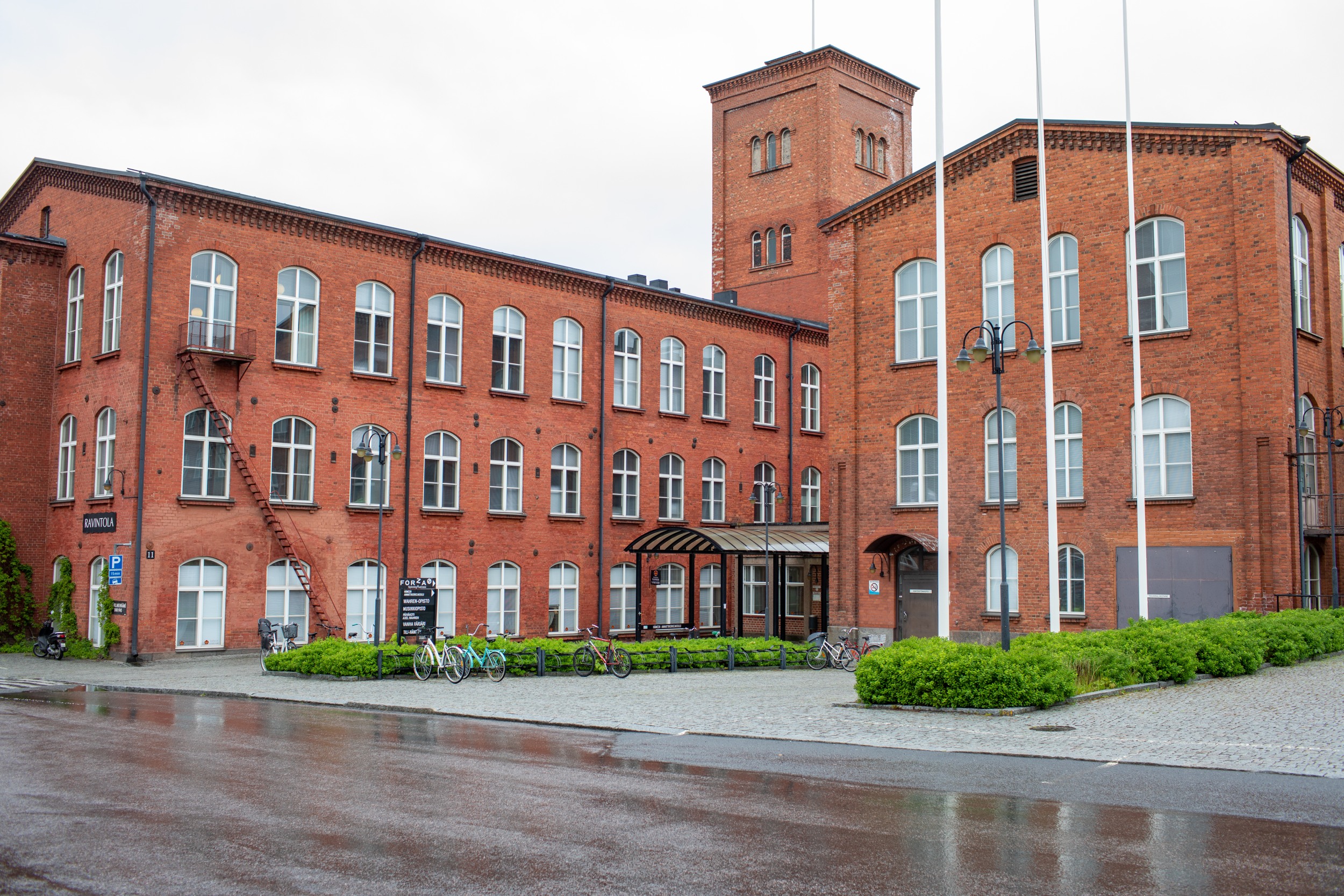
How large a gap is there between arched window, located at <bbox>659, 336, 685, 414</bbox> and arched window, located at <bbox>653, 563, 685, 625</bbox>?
553cm

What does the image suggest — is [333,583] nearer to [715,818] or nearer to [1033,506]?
[1033,506]

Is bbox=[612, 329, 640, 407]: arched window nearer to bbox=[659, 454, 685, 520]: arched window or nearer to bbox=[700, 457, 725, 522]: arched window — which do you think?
bbox=[659, 454, 685, 520]: arched window

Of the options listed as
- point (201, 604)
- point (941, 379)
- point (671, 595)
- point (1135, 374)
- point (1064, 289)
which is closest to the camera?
point (941, 379)

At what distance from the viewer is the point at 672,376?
41.6 meters

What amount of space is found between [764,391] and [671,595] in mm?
9293

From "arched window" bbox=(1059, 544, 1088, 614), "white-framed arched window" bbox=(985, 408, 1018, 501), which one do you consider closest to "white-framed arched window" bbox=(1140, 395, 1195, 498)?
"arched window" bbox=(1059, 544, 1088, 614)

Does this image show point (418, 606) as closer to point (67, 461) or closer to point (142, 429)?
point (142, 429)

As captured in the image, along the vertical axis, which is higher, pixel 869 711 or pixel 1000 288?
pixel 1000 288

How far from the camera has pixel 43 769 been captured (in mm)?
11242

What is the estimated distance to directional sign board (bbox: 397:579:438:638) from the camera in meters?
25.8

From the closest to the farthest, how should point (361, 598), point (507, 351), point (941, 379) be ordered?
point (941, 379) < point (361, 598) < point (507, 351)

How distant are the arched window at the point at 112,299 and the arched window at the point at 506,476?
10.8 m

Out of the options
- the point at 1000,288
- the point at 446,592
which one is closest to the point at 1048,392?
the point at 1000,288

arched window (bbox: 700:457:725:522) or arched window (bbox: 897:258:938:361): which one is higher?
arched window (bbox: 897:258:938:361)
